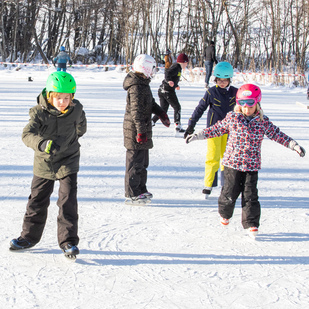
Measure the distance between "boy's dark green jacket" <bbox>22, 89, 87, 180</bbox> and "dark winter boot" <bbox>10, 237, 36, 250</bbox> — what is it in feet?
1.65

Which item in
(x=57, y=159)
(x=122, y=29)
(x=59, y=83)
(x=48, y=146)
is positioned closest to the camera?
(x=48, y=146)

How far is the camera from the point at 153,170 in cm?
554

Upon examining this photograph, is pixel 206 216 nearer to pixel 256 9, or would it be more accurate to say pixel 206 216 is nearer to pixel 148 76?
pixel 148 76

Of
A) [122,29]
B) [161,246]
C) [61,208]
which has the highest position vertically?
[122,29]

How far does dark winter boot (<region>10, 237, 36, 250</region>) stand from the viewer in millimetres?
3131

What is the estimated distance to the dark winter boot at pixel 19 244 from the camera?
3131 mm

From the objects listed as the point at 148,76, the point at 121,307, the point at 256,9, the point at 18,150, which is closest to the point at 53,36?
the point at 256,9

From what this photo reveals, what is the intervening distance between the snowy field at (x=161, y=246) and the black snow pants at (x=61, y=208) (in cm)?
16

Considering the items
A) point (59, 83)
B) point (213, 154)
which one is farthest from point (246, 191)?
point (59, 83)

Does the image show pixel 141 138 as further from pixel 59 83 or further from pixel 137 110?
pixel 59 83

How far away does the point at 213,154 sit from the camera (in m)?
4.46

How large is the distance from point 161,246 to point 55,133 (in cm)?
116

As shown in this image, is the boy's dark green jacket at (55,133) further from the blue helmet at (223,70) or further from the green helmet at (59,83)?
the blue helmet at (223,70)

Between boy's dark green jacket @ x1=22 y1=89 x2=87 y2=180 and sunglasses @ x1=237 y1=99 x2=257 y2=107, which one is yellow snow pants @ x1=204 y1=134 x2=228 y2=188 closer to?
sunglasses @ x1=237 y1=99 x2=257 y2=107
